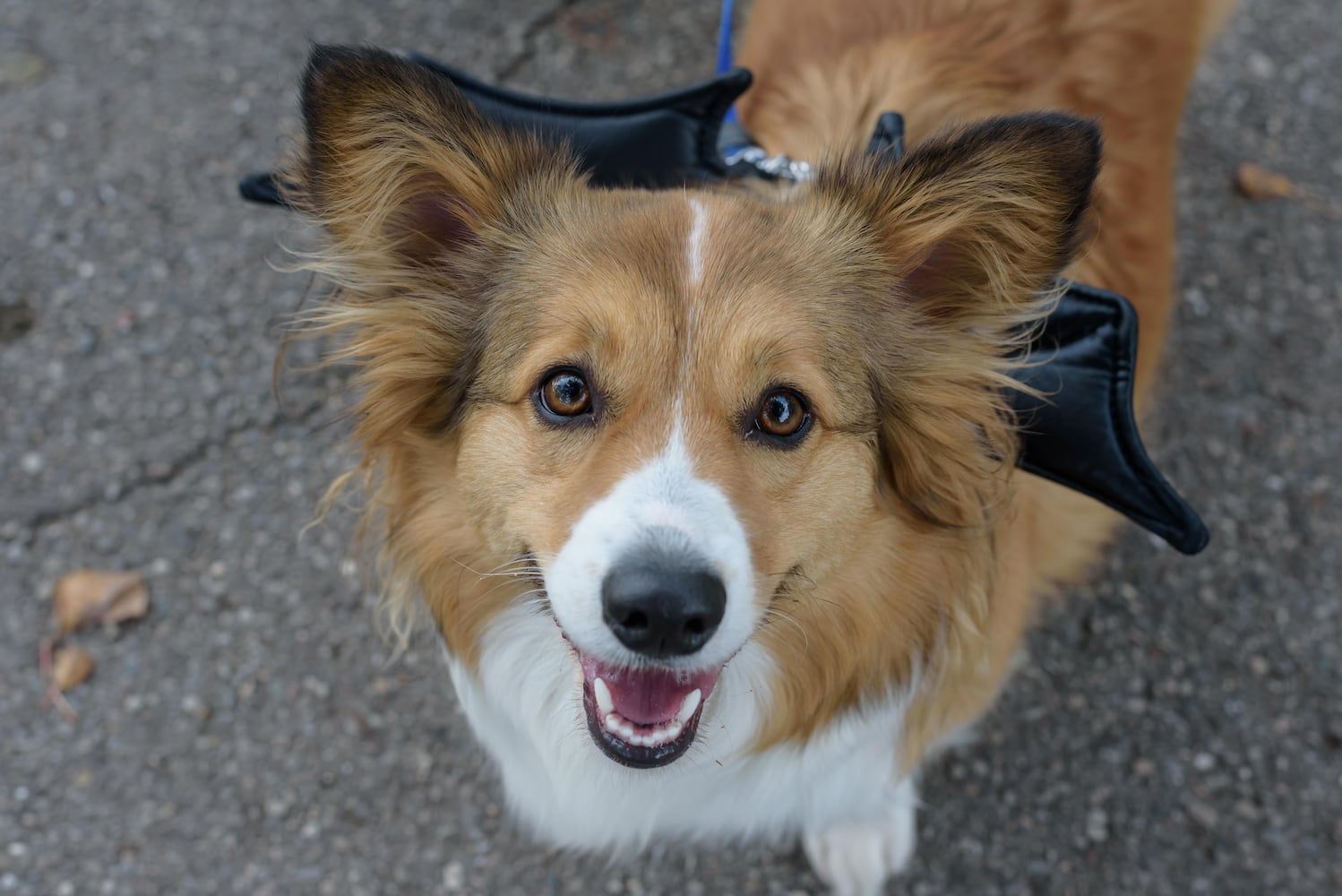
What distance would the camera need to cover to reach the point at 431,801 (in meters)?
3.02

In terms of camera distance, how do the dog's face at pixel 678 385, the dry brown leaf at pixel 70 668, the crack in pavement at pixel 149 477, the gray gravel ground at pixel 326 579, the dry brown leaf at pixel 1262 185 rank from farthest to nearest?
1. the dry brown leaf at pixel 1262 185
2. the crack in pavement at pixel 149 477
3. the dry brown leaf at pixel 70 668
4. the gray gravel ground at pixel 326 579
5. the dog's face at pixel 678 385

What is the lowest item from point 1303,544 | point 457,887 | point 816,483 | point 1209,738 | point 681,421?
point 457,887

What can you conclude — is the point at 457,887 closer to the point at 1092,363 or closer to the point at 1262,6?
the point at 1092,363

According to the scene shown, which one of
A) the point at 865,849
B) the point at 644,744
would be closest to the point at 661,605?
the point at 644,744

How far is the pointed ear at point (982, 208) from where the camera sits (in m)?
1.85

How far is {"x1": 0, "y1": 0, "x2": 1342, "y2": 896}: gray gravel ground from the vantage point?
296 centimetres

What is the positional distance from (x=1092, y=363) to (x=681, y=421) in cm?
93

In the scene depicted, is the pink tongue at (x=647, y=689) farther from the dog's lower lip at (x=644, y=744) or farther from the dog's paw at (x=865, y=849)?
the dog's paw at (x=865, y=849)

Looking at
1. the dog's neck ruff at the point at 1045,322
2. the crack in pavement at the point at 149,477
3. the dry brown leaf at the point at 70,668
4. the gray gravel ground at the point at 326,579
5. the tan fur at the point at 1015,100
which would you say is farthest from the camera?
the crack in pavement at the point at 149,477

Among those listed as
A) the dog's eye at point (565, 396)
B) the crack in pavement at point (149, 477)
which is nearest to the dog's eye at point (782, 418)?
the dog's eye at point (565, 396)

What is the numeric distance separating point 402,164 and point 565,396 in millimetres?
542

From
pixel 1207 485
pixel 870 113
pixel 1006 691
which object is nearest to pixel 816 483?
pixel 870 113

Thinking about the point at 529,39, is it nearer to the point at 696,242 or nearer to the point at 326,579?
the point at 326,579

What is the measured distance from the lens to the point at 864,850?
2854 millimetres
